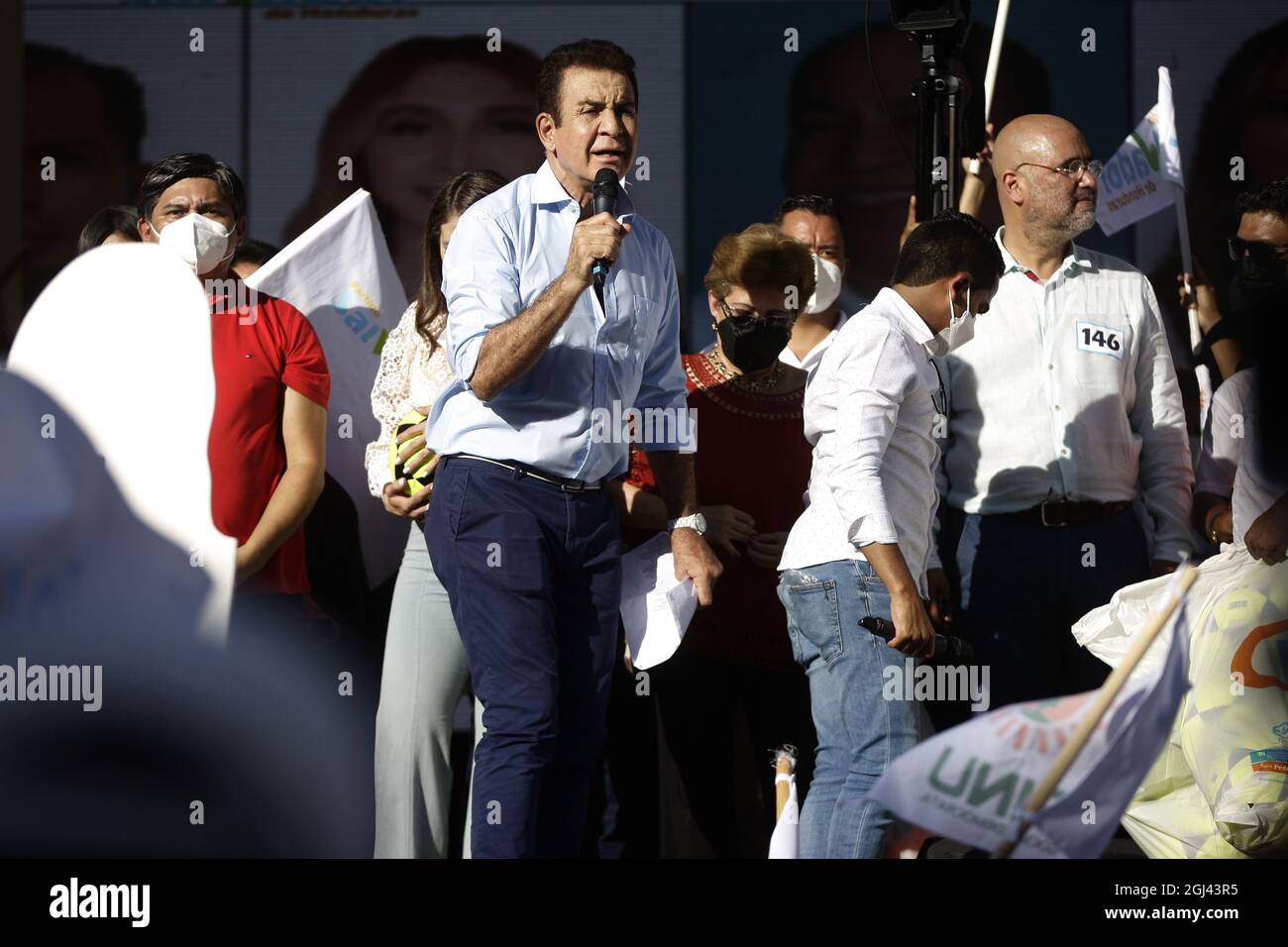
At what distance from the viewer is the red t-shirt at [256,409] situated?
4.67 metres

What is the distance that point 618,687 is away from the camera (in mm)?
4832

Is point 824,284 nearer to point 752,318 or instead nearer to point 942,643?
point 752,318

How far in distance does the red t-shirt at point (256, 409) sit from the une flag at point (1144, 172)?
2.46m

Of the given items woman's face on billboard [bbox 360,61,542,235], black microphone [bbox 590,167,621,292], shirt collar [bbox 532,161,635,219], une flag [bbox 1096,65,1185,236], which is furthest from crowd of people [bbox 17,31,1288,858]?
woman's face on billboard [bbox 360,61,542,235]

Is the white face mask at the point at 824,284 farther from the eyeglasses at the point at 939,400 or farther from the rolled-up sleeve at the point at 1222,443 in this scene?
the rolled-up sleeve at the point at 1222,443

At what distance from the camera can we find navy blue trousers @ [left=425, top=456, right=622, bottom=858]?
377cm

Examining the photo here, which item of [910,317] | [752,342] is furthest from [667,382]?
[910,317]

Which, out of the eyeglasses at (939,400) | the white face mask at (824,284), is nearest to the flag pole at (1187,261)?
the white face mask at (824,284)

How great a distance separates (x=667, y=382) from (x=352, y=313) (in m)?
1.39

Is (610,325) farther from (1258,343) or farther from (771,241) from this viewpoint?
(1258,343)

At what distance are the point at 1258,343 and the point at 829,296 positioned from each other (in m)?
1.24

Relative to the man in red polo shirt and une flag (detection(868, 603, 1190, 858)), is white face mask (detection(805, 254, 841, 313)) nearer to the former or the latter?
the man in red polo shirt

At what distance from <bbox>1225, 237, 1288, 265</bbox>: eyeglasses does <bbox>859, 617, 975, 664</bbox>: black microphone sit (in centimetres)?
159
